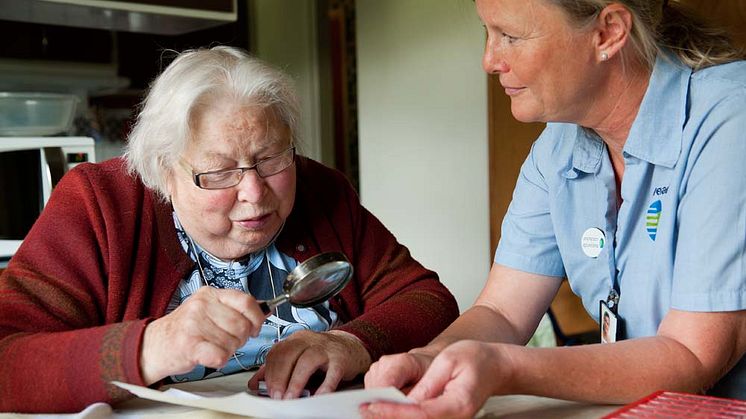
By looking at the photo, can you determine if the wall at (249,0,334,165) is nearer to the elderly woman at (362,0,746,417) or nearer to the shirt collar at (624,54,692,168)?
the elderly woman at (362,0,746,417)

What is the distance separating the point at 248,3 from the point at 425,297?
10.4 ft

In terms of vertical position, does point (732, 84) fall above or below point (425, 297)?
above

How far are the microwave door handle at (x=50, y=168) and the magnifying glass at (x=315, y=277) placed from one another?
5.30ft

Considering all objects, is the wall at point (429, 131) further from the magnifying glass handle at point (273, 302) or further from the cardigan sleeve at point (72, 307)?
the magnifying glass handle at point (273, 302)

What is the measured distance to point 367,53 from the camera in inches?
148

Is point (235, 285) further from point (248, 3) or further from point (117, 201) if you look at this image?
point (248, 3)

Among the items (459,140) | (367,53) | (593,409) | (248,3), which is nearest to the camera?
(593,409)

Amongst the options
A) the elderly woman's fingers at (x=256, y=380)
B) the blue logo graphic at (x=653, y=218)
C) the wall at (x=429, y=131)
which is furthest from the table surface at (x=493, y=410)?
the wall at (x=429, y=131)

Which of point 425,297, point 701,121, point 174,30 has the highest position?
point 174,30

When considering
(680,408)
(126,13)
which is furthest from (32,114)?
(680,408)

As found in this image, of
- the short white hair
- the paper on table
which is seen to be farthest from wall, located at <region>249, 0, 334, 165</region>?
the paper on table

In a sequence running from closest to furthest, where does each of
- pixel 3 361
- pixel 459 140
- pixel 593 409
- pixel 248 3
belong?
1. pixel 593 409
2. pixel 3 361
3. pixel 459 140
4. pixel 248 3

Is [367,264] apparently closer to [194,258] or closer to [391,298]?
[391,298]

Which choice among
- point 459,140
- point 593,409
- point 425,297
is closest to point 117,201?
point 425,297
